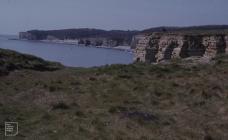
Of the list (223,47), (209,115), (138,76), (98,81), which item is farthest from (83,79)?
(223,47)

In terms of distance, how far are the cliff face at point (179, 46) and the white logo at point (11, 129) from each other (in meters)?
27.4

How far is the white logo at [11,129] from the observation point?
12.1 m

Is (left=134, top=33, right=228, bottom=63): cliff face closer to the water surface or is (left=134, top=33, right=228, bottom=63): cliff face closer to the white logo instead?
the water surface

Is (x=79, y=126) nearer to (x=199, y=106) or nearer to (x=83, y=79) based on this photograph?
(x=199, y=106)

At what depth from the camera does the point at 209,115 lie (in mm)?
15523

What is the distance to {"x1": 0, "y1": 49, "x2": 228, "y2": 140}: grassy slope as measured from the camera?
13.1 m

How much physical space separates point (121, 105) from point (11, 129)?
5.34 m

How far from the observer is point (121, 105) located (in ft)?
56.1

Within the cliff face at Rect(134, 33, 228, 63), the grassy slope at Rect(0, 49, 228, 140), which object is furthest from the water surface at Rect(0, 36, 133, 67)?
the grassy slope at Rect(0, 49, 228, 140)

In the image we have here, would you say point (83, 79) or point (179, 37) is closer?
point (83, 79)

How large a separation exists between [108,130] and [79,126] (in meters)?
0.91

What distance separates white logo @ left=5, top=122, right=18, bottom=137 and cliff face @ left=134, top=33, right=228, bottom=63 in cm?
2744

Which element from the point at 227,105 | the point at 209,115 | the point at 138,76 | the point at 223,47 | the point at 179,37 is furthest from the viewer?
the point at 179,37

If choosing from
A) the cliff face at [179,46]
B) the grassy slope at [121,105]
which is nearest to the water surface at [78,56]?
the cliff face at [179,46]
